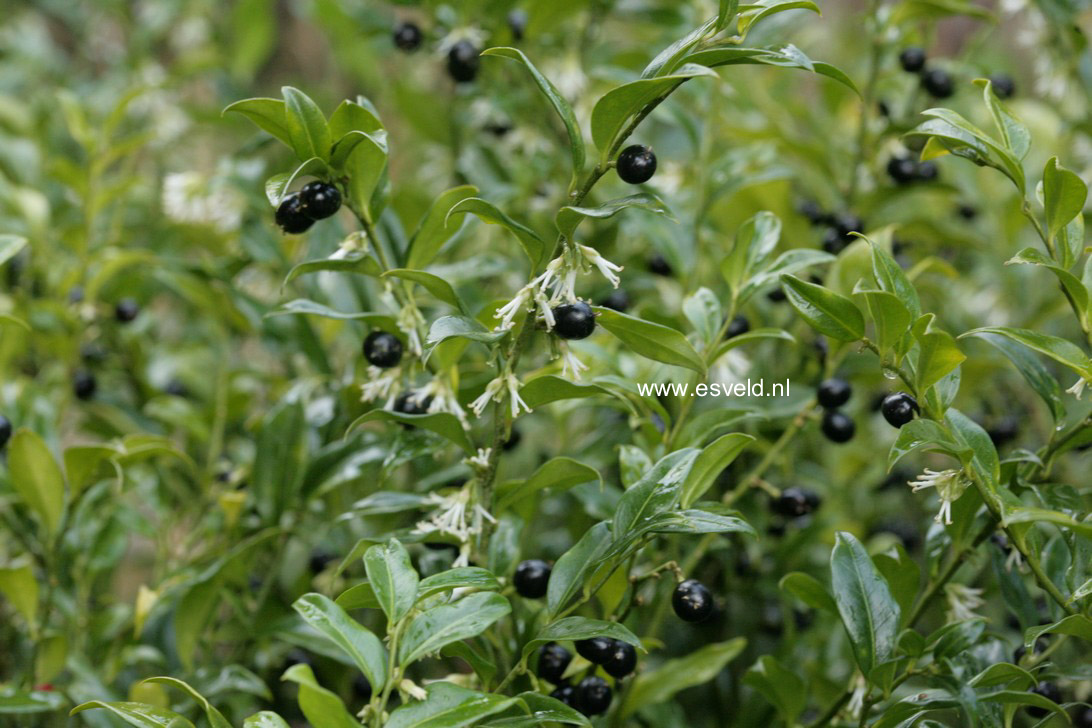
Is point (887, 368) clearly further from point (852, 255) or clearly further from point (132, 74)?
point (132, 74)

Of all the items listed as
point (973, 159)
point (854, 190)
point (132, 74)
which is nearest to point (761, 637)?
point (854, 190)

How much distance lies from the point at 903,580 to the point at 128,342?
140 cm

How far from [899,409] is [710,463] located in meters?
0.19

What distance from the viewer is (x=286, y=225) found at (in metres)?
1.03

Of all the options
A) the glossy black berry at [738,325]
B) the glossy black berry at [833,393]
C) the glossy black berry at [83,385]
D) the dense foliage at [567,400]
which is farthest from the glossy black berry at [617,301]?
the glossy black berry at [83,385]

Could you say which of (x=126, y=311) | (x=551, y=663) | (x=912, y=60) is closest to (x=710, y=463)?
(x=551, y=663)

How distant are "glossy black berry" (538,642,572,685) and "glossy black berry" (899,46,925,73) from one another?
108 centimetres

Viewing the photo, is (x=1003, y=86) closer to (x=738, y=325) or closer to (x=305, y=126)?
(x=738, y=325)

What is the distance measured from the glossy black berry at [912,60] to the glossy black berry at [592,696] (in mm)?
1077

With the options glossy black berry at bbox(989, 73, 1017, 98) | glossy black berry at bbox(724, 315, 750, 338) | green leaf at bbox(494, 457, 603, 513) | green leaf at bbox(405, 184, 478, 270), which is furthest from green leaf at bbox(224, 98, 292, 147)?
glossy black berry at bbox(989, 73, 1017, 98)

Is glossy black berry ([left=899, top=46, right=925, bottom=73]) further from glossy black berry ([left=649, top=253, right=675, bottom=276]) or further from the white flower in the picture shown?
the white flower

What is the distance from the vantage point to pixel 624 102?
0.91 m

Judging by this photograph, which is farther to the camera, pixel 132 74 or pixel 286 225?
pixel 132 74

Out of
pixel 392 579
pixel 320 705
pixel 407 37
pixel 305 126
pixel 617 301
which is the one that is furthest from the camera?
pixel 407 37
